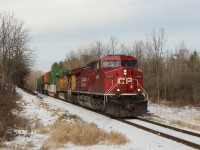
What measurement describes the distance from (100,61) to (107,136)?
8.77 meters

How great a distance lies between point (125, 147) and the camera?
9.28 m

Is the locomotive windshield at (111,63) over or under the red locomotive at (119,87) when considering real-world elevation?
over

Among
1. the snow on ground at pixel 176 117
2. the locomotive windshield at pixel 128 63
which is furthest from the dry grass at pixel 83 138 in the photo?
the locomotive windshield at pixel 128 63

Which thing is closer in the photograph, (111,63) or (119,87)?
(119,87)

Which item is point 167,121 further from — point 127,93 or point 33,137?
point 33,137

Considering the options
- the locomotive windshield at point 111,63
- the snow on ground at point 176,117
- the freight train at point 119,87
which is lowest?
the snow on ground at point 176,117

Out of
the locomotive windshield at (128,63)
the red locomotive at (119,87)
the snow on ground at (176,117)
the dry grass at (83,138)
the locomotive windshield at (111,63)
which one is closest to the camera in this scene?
the dry grass at (83,138)

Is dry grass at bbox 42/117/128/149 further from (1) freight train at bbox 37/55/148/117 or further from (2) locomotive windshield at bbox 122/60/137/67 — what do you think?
(2) locomotive windshield at bbox 122/60/137/67

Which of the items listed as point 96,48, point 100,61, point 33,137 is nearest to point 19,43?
point 100,61

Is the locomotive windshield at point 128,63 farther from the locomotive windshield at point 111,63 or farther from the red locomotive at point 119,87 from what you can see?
the locomotive windshield at point 111,63

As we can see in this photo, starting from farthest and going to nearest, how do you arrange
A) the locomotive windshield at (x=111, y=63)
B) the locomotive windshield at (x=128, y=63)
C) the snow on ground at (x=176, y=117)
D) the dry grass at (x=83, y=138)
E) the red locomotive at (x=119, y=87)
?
the locomotive windshield at (x=128, y=63) → the locomotive windshield at (x=111, y=63) → the red locomotive at (x=119, y=87) → the snow on ground at (x=176, y=117) → the dry grass at (x=83, y=138)

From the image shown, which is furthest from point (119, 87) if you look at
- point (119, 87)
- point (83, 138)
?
point (83, 138)

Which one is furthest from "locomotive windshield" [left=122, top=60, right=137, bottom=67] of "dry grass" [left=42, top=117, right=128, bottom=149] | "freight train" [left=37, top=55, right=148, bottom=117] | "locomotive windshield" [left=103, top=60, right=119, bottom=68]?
"dry grass" [left=42, top=117, right=128, bottom=149]

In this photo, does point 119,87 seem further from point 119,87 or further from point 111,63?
point 111,63
